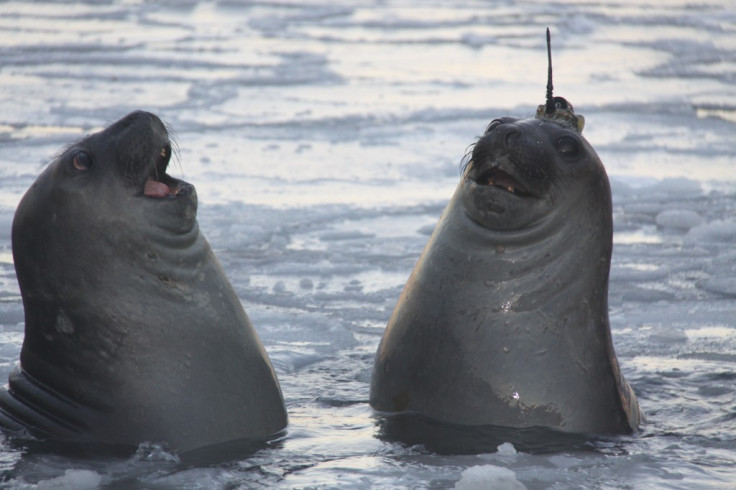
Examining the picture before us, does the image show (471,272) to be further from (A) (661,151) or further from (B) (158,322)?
(A) (661,151)

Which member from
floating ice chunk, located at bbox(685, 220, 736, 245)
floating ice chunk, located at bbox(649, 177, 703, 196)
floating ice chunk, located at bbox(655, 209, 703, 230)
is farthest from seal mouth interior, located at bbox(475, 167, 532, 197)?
floating ice chunk, located at bbox(649, 177, 703, 196)

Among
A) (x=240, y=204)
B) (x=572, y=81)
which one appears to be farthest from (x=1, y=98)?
(x=572, y=81)

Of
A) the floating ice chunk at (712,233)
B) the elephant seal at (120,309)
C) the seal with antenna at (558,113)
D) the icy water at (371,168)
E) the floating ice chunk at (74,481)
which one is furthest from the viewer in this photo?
the floating ice chunk at (712,233)

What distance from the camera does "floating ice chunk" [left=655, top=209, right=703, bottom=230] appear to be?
948 cm

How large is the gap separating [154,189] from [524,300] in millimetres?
1533

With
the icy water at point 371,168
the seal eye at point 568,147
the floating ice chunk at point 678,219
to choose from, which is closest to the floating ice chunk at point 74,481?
the icy water at point 371,168

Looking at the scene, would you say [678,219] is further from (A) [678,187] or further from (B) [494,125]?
(B) [494,125]

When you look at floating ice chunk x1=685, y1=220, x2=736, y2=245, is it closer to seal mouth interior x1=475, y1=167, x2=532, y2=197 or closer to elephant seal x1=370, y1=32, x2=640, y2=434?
elephant seal x1=370, y1=32, x2=640, y2=434

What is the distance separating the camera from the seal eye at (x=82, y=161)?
4.77 metres

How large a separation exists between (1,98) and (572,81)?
21.9 feet

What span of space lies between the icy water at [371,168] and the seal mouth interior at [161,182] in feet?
3.25

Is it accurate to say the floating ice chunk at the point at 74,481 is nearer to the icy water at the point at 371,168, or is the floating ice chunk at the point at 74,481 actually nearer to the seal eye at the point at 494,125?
the icy water at the point at 371,168

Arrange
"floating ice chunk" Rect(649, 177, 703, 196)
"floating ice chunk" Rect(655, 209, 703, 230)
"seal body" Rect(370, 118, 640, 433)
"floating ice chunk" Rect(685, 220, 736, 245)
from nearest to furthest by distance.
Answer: "seal body" Rect(370, 118, 640, 433) < "floating ice chunk" Rect(685, 220, 736, 245) < "floating ice chunk" Rect(655, 209, 703, 230) < "floating ice chunk" Rect(649, 177, 703, 196)

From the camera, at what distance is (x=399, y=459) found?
4.91 m
